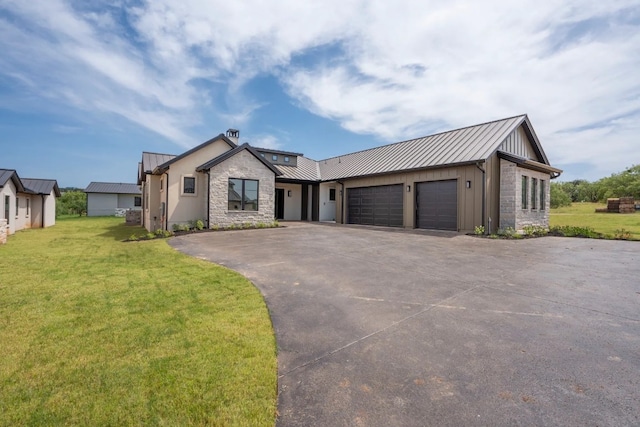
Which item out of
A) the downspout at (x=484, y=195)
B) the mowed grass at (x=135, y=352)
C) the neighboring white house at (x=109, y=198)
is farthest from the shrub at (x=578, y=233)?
the neighboring white house at (x=109, y=198)

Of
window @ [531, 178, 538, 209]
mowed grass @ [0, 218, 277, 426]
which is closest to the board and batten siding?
window @ [531, 178, 538, 209]

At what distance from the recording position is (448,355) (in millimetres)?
2881

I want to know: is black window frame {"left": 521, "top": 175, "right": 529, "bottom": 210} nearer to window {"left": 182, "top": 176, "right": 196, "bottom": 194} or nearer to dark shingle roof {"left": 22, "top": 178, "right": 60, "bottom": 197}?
window {"left": 182, "top": 176, "right": 196, "bottom": 194}

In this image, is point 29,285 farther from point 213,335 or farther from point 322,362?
point 322,362

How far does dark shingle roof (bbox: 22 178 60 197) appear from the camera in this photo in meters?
19.4

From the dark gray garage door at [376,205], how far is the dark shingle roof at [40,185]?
20.8 meters

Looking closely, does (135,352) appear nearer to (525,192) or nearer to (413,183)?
(413,183)

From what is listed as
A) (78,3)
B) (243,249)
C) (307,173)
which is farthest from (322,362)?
(307,173)

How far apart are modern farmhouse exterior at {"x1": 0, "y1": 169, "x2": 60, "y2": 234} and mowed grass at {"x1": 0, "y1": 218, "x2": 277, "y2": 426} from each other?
11360 mm

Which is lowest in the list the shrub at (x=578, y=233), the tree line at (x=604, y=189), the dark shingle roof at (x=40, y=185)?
the shrub at (x=578, y=233)

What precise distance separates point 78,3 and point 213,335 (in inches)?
426

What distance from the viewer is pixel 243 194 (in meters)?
15.9

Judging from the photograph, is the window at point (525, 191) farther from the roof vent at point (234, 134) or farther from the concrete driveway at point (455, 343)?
the roof vent at point (234, 134)

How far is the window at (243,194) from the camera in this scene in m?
15.5
